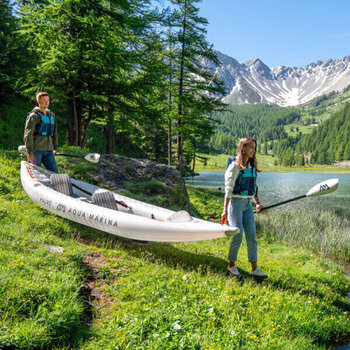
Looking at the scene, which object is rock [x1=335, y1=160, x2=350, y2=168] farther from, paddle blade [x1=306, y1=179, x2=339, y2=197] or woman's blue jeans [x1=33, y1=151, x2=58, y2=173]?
woman's blue jeans [x1=33, y1=151, x2=58, y2=173]

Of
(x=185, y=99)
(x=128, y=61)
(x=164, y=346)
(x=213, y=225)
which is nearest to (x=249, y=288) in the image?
(x=213, y=225)

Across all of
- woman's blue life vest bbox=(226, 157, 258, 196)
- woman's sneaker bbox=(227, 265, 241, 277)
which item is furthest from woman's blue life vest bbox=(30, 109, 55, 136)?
woman's sneaker bbox=(227, 265, 241, 277)

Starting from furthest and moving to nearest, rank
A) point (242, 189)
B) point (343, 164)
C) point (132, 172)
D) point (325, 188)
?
point (343, 164) < point (132, 172) < point (325, 188) < point (242, 189)

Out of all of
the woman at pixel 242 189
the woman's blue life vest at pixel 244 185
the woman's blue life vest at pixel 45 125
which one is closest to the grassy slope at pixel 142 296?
the woman at pixel 242 189

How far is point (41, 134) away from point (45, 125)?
0.25 meters

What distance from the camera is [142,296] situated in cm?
367

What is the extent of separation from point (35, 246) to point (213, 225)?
10.1 feet

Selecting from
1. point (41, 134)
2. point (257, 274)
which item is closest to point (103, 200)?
point (41, 134)

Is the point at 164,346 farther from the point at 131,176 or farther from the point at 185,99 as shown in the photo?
the point at 185,99

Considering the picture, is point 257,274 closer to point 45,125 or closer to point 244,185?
point 244,185

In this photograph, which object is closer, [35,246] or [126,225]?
[35,246]

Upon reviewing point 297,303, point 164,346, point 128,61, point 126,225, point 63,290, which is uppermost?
point 128,61

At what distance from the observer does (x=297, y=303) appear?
4.41 m

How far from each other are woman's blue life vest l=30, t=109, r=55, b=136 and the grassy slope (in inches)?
73.0
